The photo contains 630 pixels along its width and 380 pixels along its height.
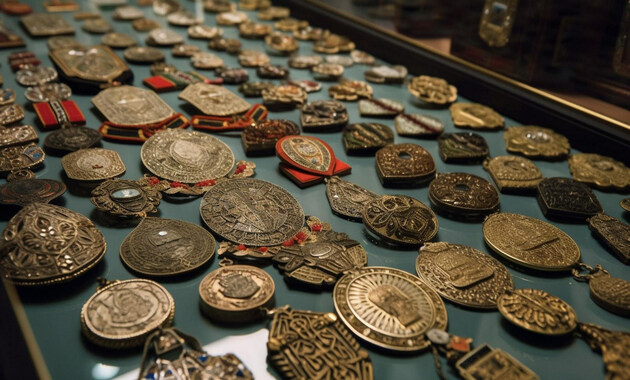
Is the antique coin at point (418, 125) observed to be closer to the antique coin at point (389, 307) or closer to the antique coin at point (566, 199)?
the antique coin at point (566, 199)

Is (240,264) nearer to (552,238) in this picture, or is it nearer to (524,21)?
(552,238)

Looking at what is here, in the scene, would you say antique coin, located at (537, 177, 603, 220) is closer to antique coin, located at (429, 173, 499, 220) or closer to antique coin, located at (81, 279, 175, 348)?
antique coin, located at (429, 173, 499, 220)

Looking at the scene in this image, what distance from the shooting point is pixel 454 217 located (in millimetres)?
2539

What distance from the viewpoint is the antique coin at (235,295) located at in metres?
1.82

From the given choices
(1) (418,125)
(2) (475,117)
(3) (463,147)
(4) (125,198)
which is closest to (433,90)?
(2) (475,117)

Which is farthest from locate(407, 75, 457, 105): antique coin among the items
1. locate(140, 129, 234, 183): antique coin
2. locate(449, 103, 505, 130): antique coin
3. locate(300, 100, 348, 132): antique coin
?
locate(140, 129, 234, 183): antique coin

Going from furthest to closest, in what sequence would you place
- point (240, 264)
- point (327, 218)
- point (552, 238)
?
point (327, 218) < point (552, 238) < point (240, 264)

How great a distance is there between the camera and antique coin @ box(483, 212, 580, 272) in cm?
219

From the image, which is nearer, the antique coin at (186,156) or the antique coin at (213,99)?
the antique coin at (186,156)

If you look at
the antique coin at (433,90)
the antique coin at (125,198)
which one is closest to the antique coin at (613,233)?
the antique coin at (433,90)

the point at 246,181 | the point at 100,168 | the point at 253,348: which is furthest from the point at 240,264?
the point at 100,168

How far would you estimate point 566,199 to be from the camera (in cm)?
260

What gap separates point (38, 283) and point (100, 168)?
87cm

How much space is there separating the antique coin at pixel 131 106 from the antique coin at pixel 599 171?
2.46 metres
